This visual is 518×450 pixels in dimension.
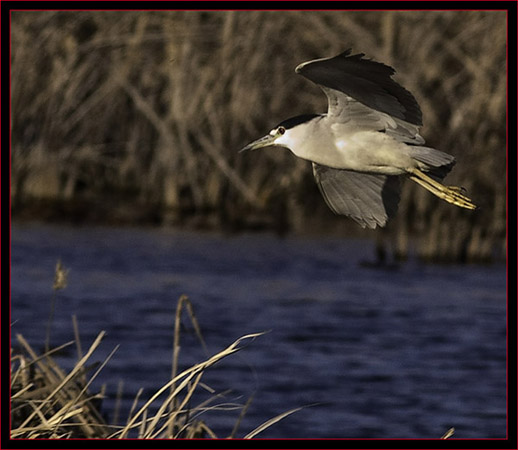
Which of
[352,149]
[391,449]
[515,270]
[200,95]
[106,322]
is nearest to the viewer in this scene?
[391,449]

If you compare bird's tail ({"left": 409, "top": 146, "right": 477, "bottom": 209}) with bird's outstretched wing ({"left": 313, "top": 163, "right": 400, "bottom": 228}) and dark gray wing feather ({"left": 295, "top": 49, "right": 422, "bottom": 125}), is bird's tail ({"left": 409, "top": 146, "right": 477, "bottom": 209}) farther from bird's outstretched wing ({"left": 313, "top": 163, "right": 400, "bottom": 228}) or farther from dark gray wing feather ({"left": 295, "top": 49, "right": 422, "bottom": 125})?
bird's outstretched wing ({"left": 313, "top": 163, "right": 400, "bottom": 228})

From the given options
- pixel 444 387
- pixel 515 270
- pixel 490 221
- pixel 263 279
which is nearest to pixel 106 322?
pixel 263 279

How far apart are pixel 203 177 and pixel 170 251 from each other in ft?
4.07

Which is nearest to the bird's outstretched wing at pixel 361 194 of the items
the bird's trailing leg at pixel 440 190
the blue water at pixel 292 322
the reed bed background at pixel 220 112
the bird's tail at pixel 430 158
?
the bird's trailing leg at pixel 440 190

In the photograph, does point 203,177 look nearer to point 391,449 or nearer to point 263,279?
point 263,279

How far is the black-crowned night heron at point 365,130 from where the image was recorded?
5.35 meters

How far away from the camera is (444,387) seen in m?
11.8

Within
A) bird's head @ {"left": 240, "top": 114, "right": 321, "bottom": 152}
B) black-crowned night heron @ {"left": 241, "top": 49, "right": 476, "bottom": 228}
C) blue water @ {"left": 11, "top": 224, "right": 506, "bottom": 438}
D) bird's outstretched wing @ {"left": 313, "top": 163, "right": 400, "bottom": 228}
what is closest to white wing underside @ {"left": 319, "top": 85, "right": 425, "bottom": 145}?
black-crowned night heron @ {"left": 241, "top": 49, "right": 476, "bottom": 228}

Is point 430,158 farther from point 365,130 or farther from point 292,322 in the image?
point 292,322

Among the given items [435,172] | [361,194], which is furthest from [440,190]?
[361,194]

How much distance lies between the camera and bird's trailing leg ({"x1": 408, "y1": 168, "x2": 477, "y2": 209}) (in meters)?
5.55

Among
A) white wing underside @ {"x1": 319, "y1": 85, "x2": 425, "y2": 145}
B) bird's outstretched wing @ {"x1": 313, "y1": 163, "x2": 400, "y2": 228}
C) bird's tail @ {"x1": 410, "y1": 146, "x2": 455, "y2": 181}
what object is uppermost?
white wing underside @ {"x1": 319, "y1": 85, "x2": 425, "y2": 145}

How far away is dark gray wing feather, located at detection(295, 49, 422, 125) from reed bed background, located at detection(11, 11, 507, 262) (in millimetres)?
9742

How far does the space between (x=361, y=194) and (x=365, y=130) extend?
62cm
